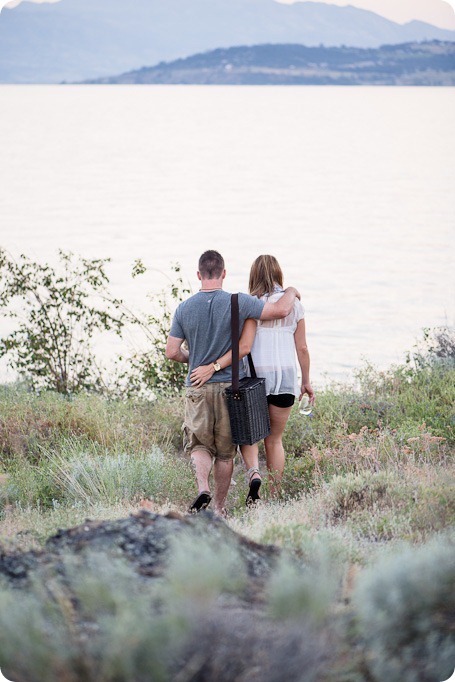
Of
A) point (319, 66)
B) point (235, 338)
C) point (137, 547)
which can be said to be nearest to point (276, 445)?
point (235, 338)

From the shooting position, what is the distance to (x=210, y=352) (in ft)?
20.2

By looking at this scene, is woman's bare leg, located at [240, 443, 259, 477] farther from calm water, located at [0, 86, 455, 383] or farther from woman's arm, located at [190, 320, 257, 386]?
calm water, located at [0, 86, 455, 383]

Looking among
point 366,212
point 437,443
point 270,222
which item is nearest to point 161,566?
point 437,443

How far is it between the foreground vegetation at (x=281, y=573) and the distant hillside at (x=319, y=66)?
335 cm

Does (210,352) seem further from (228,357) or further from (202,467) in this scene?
(202,467)

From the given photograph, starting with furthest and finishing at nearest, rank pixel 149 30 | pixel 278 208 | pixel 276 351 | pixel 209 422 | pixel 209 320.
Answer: pixel 278 208, pixel 149 30, pixel 276 351, pixel 209 422, pixel 209 320

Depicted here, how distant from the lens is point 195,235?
27.6 metres

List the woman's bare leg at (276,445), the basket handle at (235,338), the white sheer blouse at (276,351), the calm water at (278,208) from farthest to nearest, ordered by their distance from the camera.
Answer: the calm water at (278,208) < the woman's bare leg at (276,445) < the white sheer blouse at (276,351) < the basket handle at (235,338)

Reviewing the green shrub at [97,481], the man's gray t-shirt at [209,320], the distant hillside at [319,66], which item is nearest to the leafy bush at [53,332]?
the green shrub at [97,481]

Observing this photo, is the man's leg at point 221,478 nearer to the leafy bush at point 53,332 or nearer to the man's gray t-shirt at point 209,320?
the man's gray t-shirt at point 209,320

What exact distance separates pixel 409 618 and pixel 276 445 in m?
3.12

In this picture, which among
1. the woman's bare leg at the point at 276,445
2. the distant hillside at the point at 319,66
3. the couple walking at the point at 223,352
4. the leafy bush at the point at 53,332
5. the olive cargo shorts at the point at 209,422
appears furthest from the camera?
the leafy bush at the point at 53,332

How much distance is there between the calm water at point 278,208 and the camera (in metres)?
19.7

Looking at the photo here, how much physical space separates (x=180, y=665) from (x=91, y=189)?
120ft
